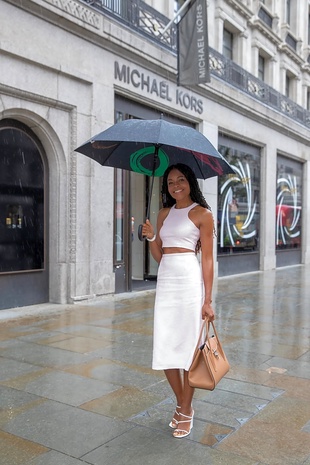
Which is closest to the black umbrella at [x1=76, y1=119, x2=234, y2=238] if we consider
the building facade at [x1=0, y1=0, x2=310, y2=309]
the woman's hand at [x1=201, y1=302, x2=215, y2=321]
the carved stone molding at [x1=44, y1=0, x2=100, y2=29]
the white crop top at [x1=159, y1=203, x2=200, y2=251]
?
the white crop top at [x1=159, y1=203, x2=200, y2=251]

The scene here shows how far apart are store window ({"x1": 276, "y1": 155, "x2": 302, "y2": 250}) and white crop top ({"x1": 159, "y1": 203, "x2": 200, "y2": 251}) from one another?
16.9 m

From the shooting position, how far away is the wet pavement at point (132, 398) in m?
3.46

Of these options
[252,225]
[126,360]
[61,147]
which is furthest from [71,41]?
[252,225]

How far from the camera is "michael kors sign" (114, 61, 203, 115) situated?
36.7 ft

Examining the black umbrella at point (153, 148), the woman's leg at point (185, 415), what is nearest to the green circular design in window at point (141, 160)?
the black umbrella at point (153, 148)

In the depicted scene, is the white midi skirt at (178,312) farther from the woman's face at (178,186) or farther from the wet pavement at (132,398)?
the wet pavement at (132,398)

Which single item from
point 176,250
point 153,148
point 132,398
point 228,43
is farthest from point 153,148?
point 228,43

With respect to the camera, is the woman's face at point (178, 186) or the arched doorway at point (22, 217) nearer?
the woman's face at point (178, 186)

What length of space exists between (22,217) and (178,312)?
627 cm

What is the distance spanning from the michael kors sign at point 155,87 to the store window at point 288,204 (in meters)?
7.32

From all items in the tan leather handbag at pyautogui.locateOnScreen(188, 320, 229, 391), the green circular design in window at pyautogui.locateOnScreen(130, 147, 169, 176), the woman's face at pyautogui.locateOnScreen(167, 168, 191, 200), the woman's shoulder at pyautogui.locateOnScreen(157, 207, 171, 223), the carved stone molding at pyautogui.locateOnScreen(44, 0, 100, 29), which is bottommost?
the tan leather handbag at pyautogui.locateOnScreen(188, 320, 229, 391)

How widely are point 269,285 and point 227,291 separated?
2004 mm

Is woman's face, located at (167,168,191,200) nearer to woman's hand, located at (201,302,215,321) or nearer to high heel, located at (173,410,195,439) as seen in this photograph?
woman's hand, located at (201,302,215,321)

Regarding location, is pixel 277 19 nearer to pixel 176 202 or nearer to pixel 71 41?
pixel 71 41
